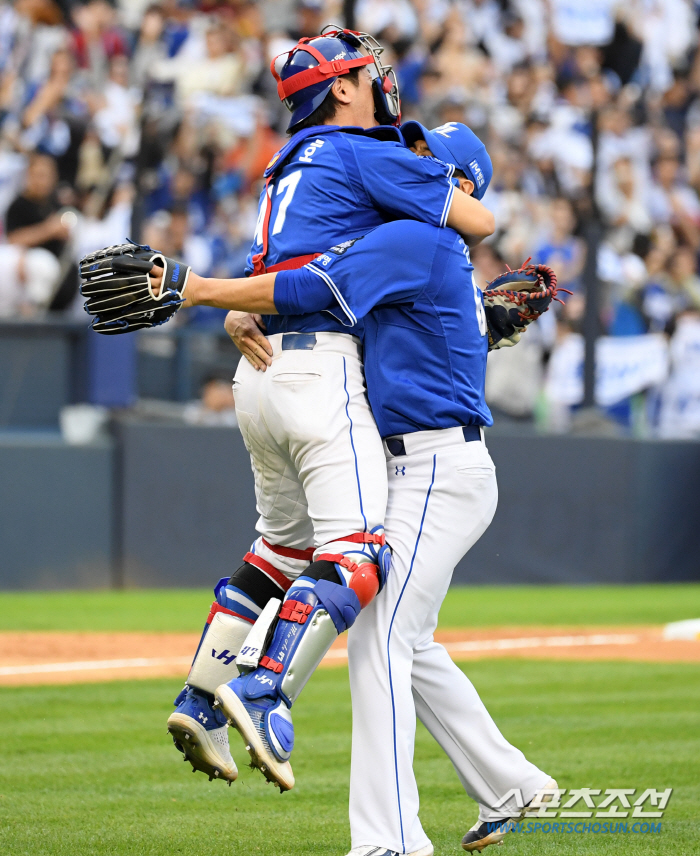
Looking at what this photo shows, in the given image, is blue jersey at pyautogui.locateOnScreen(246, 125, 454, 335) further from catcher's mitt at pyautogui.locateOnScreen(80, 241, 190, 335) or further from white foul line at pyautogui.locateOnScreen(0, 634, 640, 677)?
white foul line at pyautogui.locateOnScreen(0, 634, 640, 677)

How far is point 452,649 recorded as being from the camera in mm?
9039

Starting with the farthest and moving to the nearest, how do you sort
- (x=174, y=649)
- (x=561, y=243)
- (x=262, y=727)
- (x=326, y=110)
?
(x=561, y=243)
(x=174, y=649)
(x=326, y=110)
(x=262, y=727)

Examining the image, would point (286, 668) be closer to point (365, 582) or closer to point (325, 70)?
point (365, 582)

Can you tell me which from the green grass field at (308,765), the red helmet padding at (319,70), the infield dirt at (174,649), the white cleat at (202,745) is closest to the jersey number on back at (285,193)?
the red helmet padding at (319,70)

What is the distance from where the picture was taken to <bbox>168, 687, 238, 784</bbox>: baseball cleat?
374cm

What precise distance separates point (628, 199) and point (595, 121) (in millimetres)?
2998

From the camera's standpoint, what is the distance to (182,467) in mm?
12094

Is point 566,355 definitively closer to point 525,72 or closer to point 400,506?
point 525,72

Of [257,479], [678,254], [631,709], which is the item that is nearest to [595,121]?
[678,254]

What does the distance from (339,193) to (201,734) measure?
1.55 metres

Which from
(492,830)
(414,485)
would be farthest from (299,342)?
(492,830)

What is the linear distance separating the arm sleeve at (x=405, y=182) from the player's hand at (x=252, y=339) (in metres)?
0.50

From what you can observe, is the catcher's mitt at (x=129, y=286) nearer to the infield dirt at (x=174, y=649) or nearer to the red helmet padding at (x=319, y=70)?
the red helmet padding at (x=319, y=70)

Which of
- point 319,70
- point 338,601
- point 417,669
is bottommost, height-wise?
point 417,669
